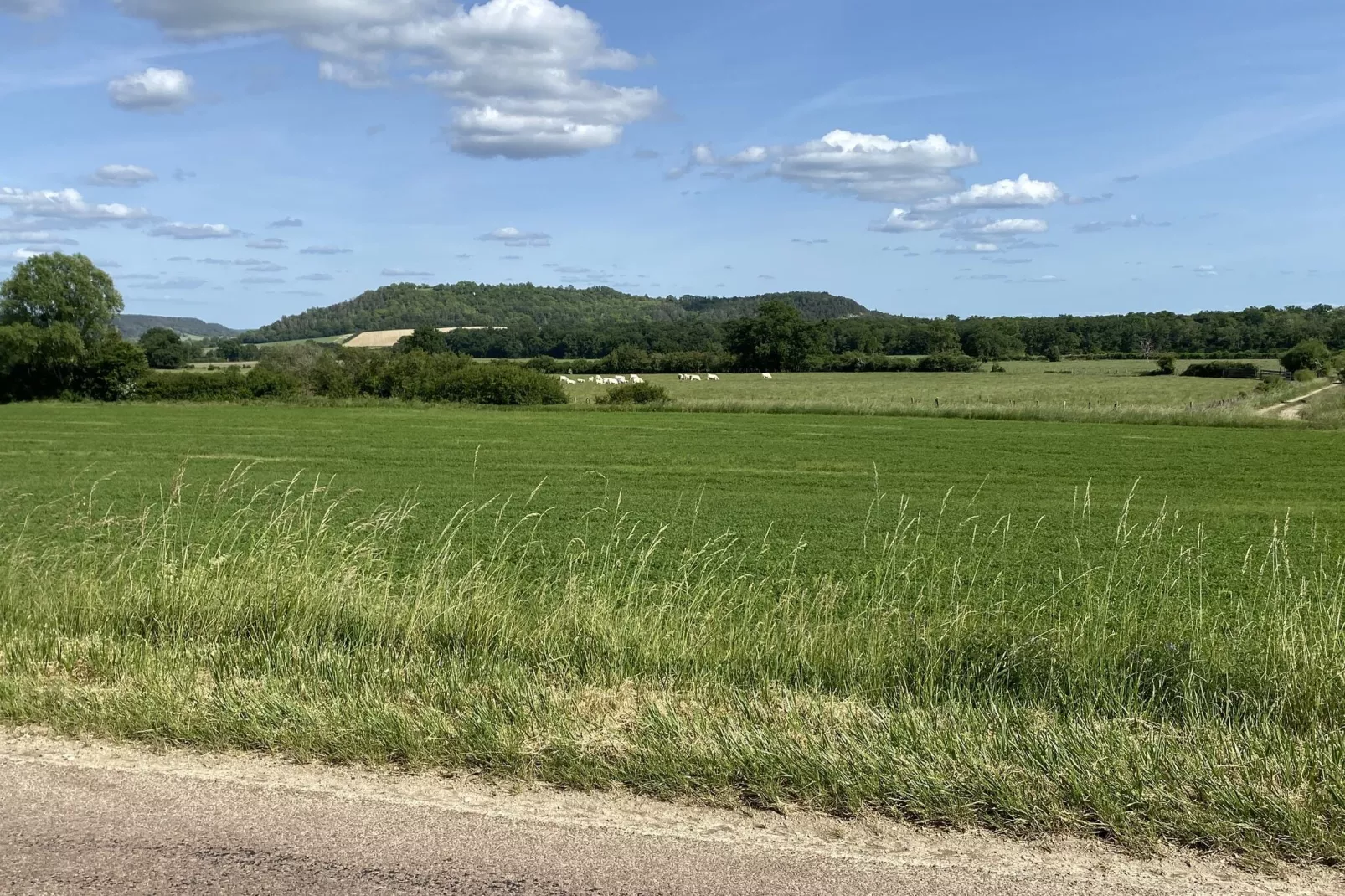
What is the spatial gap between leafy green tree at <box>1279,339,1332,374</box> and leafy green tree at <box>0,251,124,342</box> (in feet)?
332

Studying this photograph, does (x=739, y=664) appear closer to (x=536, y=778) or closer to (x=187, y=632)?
(x=536, y=778)

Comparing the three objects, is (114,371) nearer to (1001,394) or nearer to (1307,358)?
(1001,394)

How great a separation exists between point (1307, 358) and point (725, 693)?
105628 mm

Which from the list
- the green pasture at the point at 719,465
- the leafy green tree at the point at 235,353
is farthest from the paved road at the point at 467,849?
the leafy green tree at the point at 235,353

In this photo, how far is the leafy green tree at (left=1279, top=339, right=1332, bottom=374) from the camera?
92.6m

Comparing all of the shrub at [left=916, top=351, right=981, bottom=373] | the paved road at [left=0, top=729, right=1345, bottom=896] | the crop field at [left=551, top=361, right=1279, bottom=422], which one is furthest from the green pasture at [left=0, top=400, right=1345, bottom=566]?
the shrub at [left=916, top=351, right=981, bottom=373]

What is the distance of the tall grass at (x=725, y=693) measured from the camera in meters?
4.65

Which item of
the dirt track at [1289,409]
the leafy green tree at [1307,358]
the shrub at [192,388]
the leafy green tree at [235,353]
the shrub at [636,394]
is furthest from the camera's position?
the leafy green tree at [235,353]

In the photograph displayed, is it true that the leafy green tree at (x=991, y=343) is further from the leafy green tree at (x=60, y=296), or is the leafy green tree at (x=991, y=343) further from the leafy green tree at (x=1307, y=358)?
the leafy green tree at (x=60, y=296)

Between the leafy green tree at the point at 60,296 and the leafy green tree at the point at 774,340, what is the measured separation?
6522cm

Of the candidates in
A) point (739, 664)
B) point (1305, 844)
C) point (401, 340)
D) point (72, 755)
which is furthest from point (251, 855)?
point (401, 340)

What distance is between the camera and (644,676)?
6277mm

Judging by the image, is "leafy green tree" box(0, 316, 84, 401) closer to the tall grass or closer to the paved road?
the tall grass

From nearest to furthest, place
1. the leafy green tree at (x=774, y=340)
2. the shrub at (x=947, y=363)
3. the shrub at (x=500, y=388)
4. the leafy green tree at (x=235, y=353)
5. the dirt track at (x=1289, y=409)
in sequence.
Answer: the dirt track at (x=1289, y=409) → the shrub at (x=500, y=388) → the shrub at (x=947, y=363) → the leafy green tree at (x=774, y=340) → the leafy green tree at (x=235, y=353)
